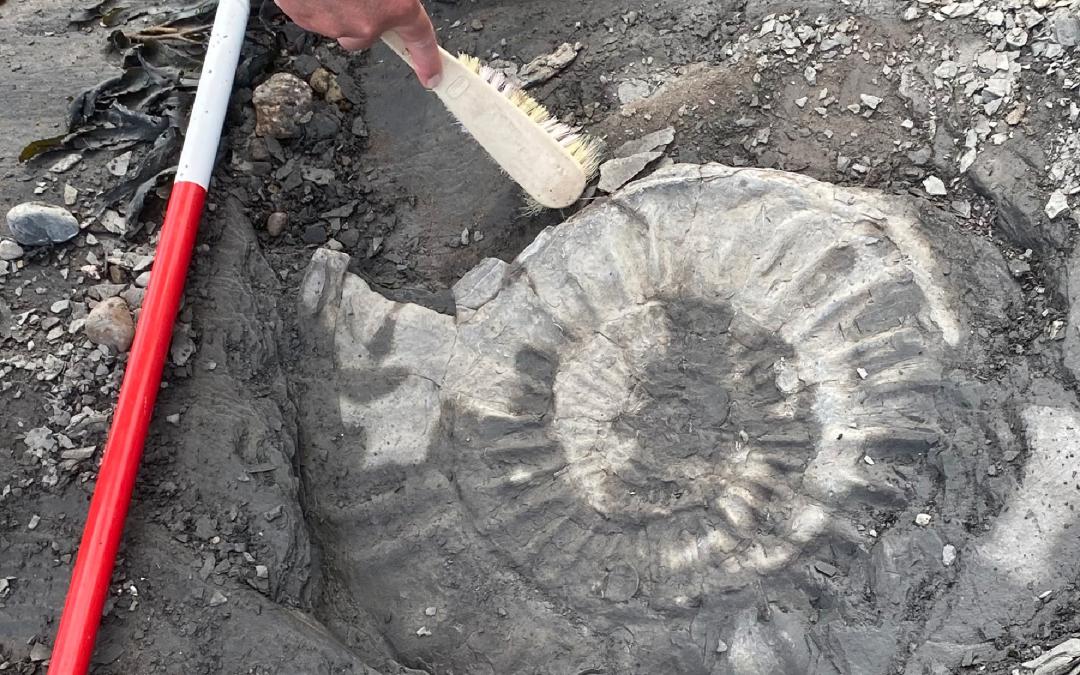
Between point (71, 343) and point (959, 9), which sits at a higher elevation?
point (959, 9)

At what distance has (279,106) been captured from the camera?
277 centimetres

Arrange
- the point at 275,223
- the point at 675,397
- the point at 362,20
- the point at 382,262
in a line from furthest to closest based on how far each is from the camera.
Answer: the point at 382,262 → the point at 275,223 → the point at 675,397 → the point at 362,20

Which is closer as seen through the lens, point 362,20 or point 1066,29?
point 362,20

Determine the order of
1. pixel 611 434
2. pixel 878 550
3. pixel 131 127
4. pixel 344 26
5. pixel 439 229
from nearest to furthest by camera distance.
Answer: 1. pixel 344 26
2. pixel 878 550
3. pixel 611 434
4. pixel 131 127
5. pixel 439 229

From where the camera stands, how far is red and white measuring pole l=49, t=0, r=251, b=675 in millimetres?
2049

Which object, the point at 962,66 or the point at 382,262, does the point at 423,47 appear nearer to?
the point at 382,262

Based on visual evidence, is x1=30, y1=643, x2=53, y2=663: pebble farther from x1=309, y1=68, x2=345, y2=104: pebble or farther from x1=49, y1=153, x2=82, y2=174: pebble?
x1=309, y1=68, x2=345, y2=104: pebble

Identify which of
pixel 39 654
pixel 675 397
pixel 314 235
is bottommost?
pixel 39 654

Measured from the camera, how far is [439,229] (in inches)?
115

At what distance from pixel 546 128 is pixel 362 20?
81cm

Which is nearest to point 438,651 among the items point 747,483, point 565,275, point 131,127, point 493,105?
point 747,483

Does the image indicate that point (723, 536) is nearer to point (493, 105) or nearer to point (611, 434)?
point (611, 434)

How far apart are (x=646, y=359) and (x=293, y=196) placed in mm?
1373

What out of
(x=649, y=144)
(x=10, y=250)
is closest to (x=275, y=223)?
(x=10, y=250)
